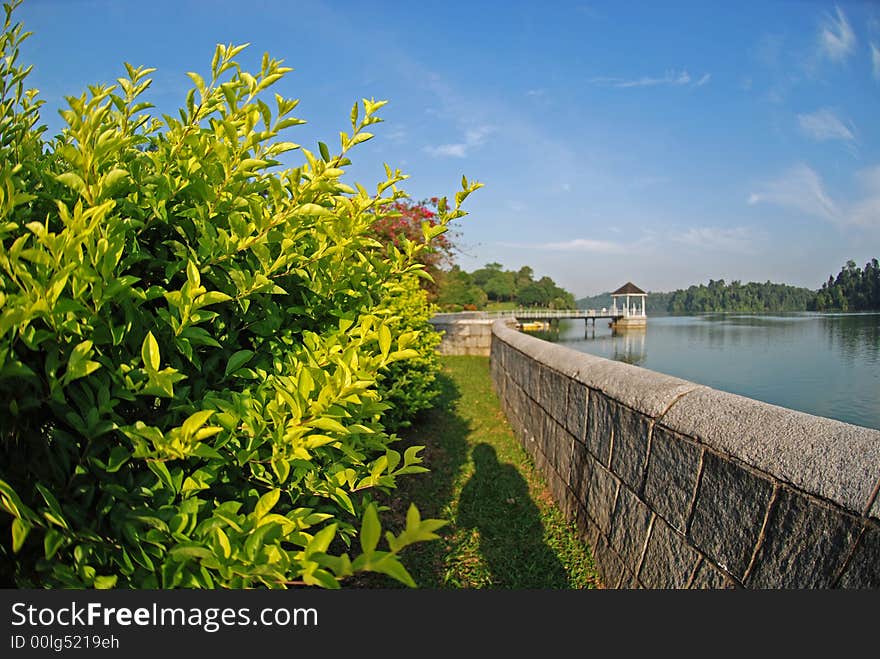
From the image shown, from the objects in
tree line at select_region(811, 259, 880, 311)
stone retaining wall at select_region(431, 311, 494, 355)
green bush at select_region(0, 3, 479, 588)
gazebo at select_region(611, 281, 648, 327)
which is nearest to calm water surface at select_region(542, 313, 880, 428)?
tree line at select_region(811, 259, 880, 311)

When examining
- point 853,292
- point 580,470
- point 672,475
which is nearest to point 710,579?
point 672,475

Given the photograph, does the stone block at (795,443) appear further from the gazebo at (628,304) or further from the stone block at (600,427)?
the gazebo at (628,304)

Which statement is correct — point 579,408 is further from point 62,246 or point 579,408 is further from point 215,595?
point 62,246

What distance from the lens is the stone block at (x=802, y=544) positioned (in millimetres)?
1447

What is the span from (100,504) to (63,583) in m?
0.18

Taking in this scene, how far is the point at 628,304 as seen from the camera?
49250 millimetres

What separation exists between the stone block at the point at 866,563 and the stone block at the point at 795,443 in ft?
0.23

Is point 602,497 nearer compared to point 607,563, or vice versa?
point 607,563

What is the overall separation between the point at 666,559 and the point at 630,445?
0.69m

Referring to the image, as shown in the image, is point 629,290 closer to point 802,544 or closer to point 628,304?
point 628,304

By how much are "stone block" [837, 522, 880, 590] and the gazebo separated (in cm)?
4513

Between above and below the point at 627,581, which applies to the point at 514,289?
above

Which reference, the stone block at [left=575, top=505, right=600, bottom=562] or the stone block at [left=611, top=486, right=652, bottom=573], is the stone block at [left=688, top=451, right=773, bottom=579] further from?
the stone block at [left=575, top=505, right=600, bottom=562]

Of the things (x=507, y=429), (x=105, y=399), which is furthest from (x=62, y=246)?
(x=507, y=429)
